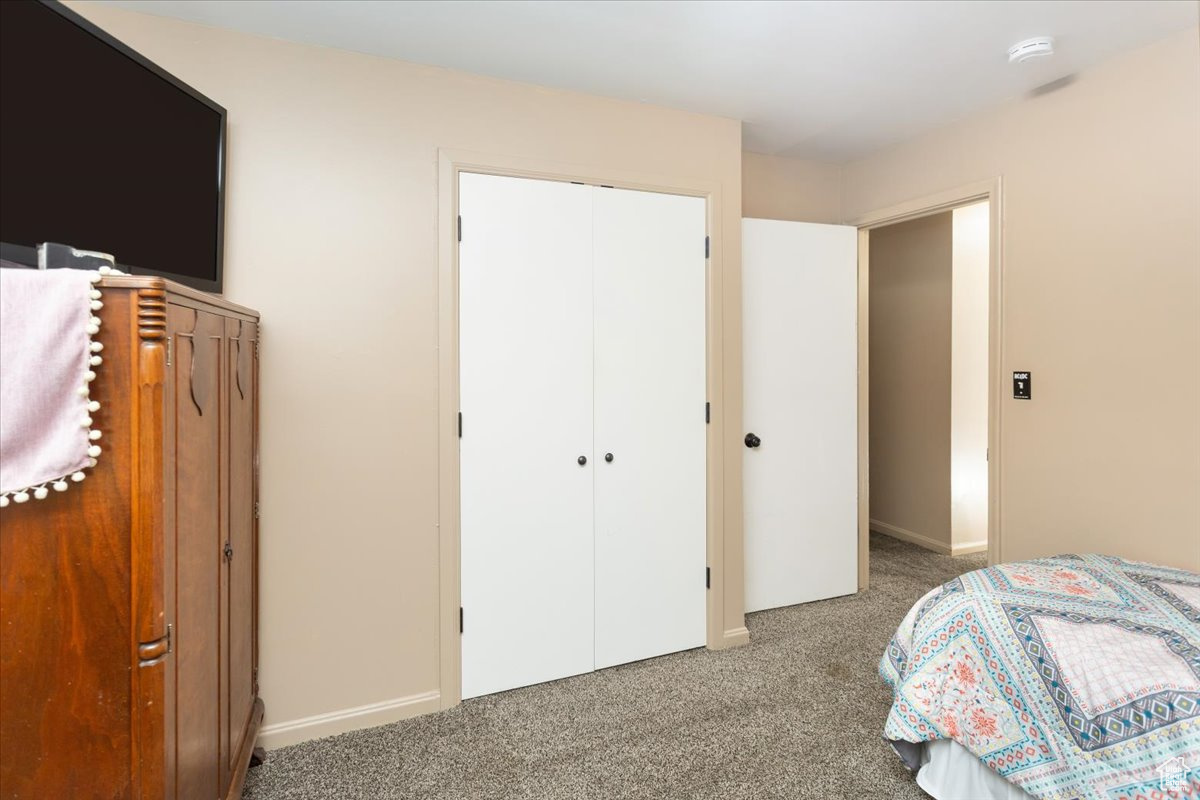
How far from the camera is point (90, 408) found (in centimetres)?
107

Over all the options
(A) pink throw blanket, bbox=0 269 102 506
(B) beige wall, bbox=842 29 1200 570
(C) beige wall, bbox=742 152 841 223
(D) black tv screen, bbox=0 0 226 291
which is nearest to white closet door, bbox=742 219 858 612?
(C) beige wall, bbox=742 152 841 223

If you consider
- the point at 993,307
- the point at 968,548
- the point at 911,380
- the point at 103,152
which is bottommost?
the point at 968,548

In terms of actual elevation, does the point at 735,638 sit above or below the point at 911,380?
below

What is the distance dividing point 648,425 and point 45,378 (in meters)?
2.05

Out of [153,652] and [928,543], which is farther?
[928,543]

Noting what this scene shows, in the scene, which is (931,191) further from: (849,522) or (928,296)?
(849,522)

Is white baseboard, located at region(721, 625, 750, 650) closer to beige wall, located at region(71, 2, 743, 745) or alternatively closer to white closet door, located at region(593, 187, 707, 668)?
white closet door, located at region(593, 187, 707, 668)

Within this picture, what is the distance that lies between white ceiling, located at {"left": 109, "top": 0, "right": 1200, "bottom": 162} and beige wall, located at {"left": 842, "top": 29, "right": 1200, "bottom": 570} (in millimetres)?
191

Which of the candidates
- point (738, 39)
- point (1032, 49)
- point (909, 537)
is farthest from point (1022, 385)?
point (909, 537)

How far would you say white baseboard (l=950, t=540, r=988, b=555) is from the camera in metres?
4.04

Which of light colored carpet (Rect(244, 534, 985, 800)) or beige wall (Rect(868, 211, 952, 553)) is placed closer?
light colored carpet (Rect(244, 534, 985, 800))

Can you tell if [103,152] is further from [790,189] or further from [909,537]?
[909,537]

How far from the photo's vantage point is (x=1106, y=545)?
234 centimetres

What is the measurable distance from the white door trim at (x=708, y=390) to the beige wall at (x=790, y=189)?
701mm
